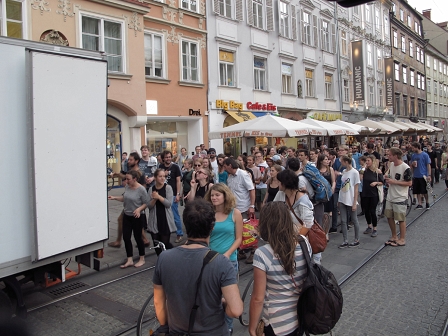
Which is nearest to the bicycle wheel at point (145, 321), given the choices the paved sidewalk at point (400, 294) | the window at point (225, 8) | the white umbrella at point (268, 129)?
the paved sidewalk at point (400, 294)

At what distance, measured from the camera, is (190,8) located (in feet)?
57.3

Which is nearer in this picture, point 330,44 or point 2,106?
point 2,106

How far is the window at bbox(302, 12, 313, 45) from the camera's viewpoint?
24750 millimetres

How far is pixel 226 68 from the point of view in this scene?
19.4 m

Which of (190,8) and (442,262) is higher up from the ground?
(190,8)

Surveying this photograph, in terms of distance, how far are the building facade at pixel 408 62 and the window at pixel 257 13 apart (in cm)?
2276

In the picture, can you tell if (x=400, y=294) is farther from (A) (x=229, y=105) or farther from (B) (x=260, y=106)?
(B) (x=260, y=106)

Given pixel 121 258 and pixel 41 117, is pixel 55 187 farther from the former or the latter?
pixel 121 258

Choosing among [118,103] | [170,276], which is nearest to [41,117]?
[170,276]

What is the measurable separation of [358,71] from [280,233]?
30.1 m

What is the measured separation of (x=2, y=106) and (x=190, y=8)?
49.2 ft

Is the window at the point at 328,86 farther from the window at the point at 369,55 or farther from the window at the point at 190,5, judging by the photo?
the window at the point at 190,5

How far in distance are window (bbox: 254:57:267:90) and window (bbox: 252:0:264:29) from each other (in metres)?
1.77

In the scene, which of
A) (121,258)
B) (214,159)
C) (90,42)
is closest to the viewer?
(121,258)
